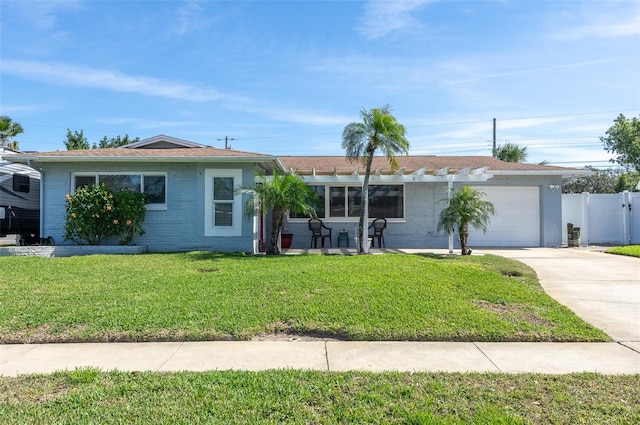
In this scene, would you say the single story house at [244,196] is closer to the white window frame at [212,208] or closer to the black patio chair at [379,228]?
the white window frame at [212,208]

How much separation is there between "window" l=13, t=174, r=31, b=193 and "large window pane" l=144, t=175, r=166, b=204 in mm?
4449

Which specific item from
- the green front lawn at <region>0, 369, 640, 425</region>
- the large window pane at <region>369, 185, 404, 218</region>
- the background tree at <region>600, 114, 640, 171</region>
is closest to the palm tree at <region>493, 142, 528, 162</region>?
the background tree at <region>600, 114, 640, 171</region>

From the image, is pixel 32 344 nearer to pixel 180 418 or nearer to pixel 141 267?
pixel 180 418

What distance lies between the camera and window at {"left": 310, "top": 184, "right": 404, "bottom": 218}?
15.4m

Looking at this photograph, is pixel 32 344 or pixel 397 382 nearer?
pixel 397 382

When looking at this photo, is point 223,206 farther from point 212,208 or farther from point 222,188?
point 222,188

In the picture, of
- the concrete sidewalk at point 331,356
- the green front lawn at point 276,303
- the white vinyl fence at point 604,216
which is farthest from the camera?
the white vinyl fence at point 604,216

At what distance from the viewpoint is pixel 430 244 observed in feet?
50.2

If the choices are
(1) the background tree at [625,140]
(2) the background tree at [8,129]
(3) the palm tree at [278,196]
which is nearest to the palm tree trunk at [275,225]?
(3) the palm tree at [278,196]

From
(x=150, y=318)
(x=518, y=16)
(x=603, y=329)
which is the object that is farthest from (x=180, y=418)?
(x=518, y=16)

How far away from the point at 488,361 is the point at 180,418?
304cm

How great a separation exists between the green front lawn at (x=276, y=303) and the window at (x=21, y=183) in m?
5.09

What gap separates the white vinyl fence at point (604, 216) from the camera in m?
17.3

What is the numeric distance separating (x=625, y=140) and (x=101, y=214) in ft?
91.4
